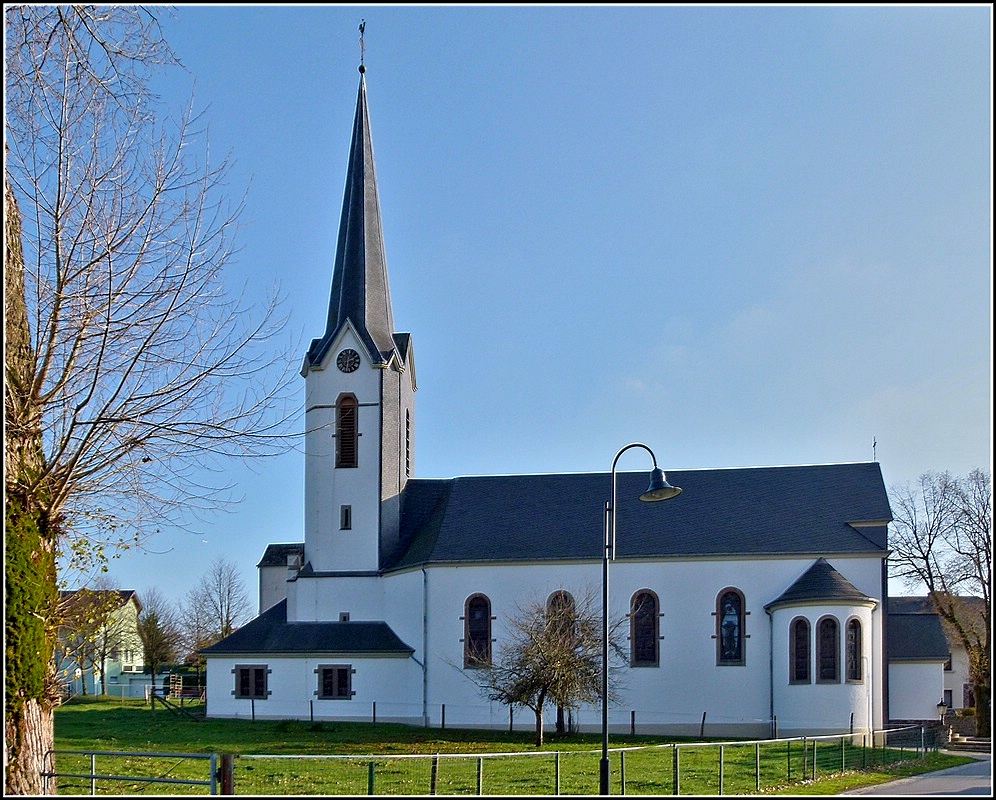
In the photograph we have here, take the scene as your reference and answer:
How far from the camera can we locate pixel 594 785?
2288cm

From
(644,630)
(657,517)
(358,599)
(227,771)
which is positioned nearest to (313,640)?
(358,599)

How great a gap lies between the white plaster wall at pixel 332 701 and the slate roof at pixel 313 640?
0.35 m

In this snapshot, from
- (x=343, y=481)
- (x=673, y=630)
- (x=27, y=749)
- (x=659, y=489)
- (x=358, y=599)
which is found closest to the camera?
(x=27, y=749)

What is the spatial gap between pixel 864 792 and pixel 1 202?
68.0 ft

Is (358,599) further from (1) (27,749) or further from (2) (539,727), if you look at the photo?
(1) (27,749)

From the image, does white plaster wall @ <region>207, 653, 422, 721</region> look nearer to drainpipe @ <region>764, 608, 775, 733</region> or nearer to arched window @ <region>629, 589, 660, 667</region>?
arched window @ <region>629, 589, 660, 667</region>

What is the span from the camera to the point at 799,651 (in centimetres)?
3928

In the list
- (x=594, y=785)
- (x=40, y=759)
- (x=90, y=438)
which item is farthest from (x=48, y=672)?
(x=594, y=785)

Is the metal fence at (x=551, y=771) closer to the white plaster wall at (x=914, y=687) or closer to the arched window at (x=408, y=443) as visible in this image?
the arched window at (x=408, y=443)

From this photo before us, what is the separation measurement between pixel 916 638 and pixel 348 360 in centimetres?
3387

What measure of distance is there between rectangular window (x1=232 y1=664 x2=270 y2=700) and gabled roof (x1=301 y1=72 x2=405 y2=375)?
13142 millimetres

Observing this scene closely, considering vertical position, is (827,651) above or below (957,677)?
above

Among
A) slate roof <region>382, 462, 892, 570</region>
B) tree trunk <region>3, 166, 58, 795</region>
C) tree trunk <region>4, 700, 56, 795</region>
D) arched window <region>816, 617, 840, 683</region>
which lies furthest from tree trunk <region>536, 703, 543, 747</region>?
tree trunk <region>3, 166, 58, 795</region>

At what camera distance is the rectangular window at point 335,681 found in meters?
44.4
